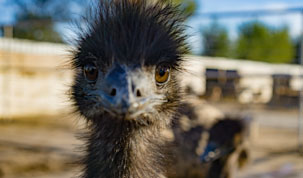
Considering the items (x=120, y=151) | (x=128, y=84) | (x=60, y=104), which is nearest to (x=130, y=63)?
(x=128, y=84)

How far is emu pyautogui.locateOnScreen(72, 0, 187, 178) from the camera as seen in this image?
127 centimetres

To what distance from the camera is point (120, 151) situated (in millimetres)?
1504

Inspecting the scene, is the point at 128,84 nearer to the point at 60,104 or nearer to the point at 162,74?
the point at 162,74

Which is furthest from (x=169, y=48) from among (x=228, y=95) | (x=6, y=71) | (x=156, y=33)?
(x=6, y=71)

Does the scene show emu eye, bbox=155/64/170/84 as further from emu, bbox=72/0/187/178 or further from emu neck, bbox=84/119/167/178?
emu neck, bbox=84/119/167/178

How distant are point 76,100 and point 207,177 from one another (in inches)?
51.8

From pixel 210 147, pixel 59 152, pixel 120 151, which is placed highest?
pixel 120 151

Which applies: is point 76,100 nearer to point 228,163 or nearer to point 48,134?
point 228,163

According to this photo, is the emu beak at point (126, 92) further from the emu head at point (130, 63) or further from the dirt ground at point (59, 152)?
the dirt ground at point (59, 152)

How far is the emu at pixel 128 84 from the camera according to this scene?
1.27 m

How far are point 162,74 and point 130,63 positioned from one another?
0.66 feet

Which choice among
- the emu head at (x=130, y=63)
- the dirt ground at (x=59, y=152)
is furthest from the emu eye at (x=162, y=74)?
the dirt ground at (x=59, y=152)

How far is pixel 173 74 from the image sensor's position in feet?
5.57

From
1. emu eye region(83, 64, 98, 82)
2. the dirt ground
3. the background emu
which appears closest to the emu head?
emu eye region(83, 64, 98, 82)
